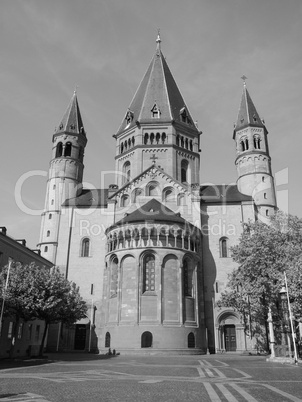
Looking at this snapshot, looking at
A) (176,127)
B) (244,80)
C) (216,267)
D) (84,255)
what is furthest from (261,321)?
(244,80)

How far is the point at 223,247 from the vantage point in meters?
50.2

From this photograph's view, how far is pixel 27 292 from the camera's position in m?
29.9

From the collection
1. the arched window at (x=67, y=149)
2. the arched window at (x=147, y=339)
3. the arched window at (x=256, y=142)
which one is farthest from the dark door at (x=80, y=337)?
the arched window at (x=256, y=142)

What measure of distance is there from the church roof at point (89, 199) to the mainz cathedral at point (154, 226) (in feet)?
0.52

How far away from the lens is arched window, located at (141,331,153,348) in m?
38.7

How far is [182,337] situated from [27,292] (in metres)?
17.9

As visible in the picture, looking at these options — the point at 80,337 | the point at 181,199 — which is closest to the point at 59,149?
the point at 181,199

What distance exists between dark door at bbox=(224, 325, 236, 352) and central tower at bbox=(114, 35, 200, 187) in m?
22.2

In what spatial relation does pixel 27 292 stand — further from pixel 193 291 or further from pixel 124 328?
pixel 193 291

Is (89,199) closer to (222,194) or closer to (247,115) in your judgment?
(222,194)

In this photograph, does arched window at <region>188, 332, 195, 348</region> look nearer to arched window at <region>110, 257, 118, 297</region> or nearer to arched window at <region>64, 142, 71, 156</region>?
arched window at <region>110, 257, 118, 297</region>

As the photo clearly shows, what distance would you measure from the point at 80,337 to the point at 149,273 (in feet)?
44.9

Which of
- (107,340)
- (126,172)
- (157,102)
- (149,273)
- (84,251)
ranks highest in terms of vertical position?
(157,102)

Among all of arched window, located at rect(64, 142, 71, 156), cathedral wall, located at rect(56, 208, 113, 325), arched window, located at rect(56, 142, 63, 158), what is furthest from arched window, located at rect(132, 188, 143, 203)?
arched window, located at rect(56, 142, 63, 158)
